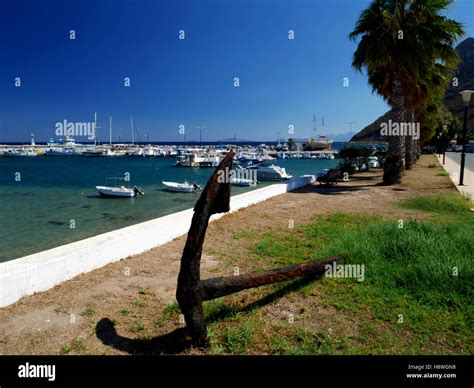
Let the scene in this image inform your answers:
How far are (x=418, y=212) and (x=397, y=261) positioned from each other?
18.9 ft

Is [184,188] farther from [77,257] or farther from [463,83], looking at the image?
[463,83]

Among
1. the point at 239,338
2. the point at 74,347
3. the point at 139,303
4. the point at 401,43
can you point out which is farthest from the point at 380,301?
the point at 401,43

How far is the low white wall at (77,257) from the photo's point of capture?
4168mm

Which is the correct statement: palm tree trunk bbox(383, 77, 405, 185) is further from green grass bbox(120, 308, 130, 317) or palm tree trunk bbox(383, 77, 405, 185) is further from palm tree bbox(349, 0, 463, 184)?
green grass bbox(120, 308, 130, 317)

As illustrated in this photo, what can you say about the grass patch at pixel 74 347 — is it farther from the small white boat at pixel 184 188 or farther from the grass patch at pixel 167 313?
the small white boat at pixel 184 188

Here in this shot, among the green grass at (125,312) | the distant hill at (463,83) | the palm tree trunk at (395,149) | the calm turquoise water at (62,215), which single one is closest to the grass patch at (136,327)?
the green grass at (125,312)

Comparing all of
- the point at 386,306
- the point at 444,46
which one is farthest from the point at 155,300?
the point at 444,46

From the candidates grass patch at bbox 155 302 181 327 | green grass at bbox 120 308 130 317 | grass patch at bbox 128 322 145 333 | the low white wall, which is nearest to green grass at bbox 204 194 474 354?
grass patch at bbox 155 302 181 327

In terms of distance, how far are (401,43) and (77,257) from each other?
17498mm

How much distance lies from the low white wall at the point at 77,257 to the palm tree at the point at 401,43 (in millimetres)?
13535

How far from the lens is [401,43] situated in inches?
639

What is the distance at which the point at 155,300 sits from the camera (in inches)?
169
